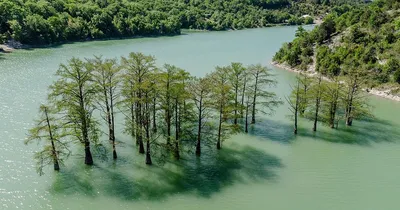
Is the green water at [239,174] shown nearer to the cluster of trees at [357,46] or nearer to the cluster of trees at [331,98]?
the cluster of trees at [331,98]

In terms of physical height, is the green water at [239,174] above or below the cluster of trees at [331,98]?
below

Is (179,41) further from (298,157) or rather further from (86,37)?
(298,157)

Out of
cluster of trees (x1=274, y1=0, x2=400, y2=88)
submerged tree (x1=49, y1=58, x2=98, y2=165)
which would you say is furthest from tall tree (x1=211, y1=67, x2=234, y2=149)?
cluster of trees (x1=274, y1=0, x2=400, y2=88)

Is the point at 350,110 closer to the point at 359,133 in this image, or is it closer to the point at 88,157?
the point at 359,133

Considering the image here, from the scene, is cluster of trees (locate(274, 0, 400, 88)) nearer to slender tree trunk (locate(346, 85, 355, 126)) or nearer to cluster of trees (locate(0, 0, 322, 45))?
slender tree trunk (locate(346, 85, 355, 126))

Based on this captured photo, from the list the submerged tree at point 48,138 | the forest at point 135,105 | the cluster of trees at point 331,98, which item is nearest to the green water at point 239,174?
the submerged tree at point 48,138

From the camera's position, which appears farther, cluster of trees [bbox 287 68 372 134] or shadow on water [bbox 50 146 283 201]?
cluster of trees [bbox 287 68 372 134]
